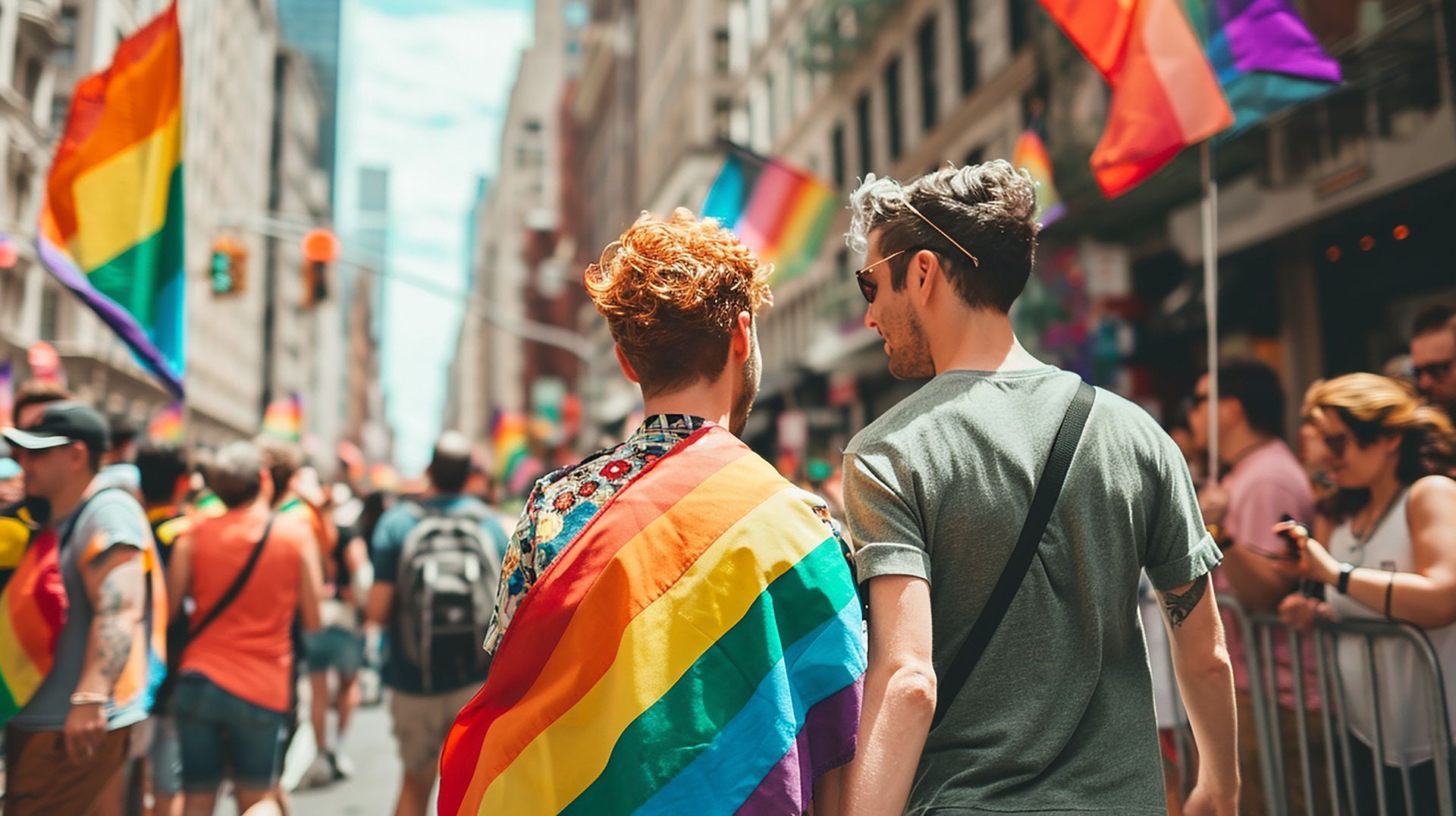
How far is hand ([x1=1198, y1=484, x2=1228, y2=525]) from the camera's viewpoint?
13.1ft

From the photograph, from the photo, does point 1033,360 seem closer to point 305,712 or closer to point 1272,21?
point 1272,21

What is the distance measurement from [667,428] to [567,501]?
0.84 feet

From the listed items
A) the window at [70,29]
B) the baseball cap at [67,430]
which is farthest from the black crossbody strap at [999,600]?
the window at [70,29]

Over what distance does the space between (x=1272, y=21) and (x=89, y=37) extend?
2917 cm

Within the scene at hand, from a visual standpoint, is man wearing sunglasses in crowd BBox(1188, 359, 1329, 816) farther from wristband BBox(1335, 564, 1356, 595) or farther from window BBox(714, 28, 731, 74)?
window BBox(714, 28, 731, 74)

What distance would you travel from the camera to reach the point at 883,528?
2.08 m

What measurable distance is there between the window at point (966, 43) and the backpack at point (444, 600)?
15.2m

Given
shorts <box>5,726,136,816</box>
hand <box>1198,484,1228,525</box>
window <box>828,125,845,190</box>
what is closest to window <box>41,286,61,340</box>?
window <box>828,125,845,190</box>

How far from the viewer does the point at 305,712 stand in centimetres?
1173

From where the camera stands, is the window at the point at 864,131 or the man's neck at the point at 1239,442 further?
the window at the point at 864,131

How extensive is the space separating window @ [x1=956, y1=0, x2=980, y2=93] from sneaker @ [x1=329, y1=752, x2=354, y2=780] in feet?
48.1

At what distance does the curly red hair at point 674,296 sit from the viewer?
235cm

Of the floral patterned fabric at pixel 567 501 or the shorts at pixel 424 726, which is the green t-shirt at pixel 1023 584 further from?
the shorts at pixel 424 726

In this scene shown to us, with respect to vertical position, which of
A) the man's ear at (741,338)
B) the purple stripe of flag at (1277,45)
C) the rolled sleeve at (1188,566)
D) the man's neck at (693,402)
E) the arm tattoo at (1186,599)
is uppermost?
the purple stripe of flag at (1277,45)
